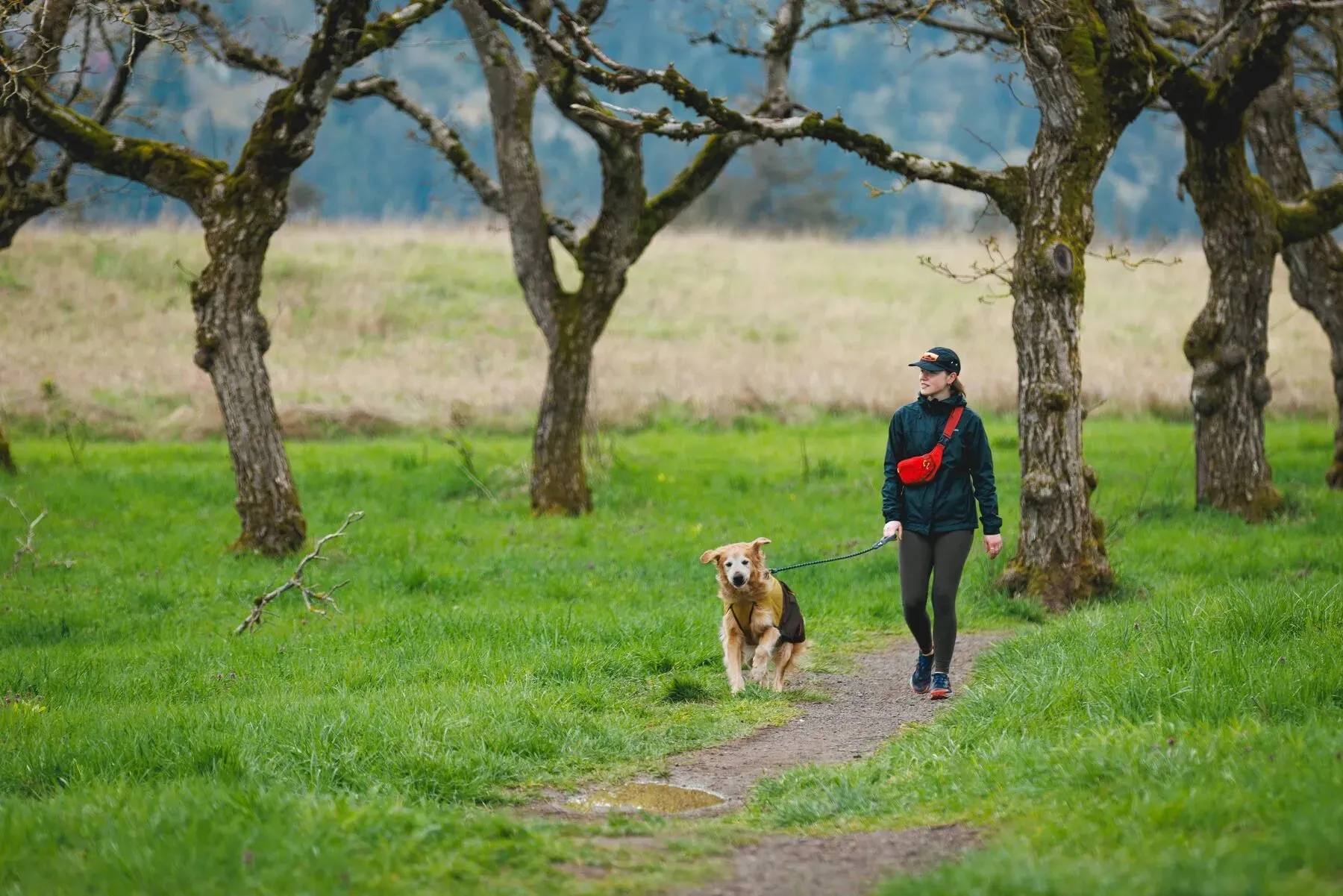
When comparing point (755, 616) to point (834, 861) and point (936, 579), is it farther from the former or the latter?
point (834, 861)

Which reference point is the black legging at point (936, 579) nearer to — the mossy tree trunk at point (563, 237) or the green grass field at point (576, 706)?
the green grass field at point (576, 706)

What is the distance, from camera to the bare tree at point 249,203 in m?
13.2

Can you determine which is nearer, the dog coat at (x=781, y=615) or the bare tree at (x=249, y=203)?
the dog coat at (x=781, y=615)

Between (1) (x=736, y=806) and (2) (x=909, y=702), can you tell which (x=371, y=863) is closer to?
(1) (x=736, y=806)

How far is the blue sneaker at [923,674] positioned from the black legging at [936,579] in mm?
106

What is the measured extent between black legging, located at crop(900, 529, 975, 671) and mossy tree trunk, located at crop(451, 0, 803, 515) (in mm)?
8434

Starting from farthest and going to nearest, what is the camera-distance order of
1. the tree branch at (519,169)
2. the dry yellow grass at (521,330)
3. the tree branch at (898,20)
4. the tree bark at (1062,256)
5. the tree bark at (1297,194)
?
1. the dry yellow grass at (521,330)
2. the tree bark at (1297,194)
3. the tree branch at (519,169)
4. the tree branch at (898,20)
5. the tree bark at (1062,256)

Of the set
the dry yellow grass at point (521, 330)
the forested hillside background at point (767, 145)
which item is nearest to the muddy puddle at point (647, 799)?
the dry yellow grass at point (521, 330)

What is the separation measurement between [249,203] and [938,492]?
27.2 feet

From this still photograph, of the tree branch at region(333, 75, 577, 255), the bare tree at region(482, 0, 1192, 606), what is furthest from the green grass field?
the tree branch at region(333, 75, 577, 255)

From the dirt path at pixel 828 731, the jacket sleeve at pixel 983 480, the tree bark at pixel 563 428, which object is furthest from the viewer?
the tree bark at pixel 563 428

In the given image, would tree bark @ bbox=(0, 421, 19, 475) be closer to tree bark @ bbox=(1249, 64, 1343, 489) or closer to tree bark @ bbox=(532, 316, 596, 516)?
tree bark @ bbox=(532, 316, 596, 516)

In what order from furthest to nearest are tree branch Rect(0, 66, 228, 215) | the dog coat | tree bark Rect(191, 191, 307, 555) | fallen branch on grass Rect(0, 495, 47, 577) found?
1. tree branch Rect(0, 66, 228, 215)
2. tree bark Rect(191, 191, 307, 555)
3. fallen branch on grass Rect(0, 495, 47, 577)
4. the dog coat

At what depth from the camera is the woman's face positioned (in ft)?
27.8
